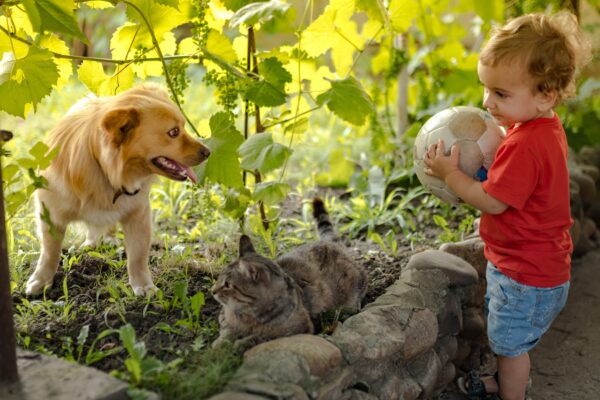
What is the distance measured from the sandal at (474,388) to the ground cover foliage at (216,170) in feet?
1.81

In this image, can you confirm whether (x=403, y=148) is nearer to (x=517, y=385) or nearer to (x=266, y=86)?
(x=266, y=86)

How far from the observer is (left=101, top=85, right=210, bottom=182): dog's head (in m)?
2.76

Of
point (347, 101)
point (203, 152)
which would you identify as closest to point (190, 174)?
point (203, 152)

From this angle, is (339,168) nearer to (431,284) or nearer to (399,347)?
(431,284)

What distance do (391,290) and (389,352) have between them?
45 cm

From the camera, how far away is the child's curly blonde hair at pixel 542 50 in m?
2.65

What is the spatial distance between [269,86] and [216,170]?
46 cm

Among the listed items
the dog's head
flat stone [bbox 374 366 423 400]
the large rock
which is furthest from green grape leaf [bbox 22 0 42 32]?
flat stone [bbox 374 366 423 400]

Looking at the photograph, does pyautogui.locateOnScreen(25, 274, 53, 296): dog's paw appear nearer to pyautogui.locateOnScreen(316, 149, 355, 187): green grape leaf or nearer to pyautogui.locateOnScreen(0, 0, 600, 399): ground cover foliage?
pyautogui.locateOnScreen(0, 0, 600, 399): ground cover foliage

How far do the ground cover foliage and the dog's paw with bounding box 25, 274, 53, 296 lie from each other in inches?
1.3

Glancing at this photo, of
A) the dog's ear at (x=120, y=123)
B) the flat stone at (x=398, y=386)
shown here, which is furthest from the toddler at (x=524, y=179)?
the dog's ear at (x=120, y=123)

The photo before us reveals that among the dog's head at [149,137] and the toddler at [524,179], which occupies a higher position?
the dog's head at [149,137]

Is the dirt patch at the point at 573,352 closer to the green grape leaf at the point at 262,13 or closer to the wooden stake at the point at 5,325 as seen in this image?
the green grape leaf at the point at 262,13

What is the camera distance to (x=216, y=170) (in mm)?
3076
